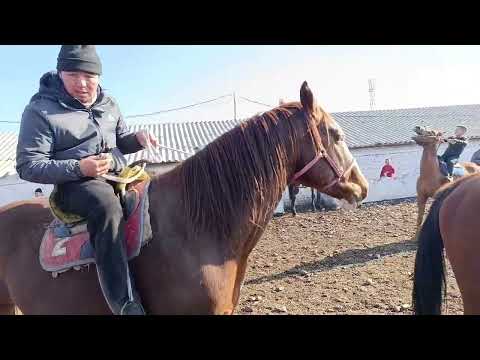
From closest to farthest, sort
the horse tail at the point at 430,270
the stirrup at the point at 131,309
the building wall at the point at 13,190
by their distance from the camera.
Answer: the stirrup at the point at 131,309, the horse tail at the point at 430,270, the building wall at the point at 13,190

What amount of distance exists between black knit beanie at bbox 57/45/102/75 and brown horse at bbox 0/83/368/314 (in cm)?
87

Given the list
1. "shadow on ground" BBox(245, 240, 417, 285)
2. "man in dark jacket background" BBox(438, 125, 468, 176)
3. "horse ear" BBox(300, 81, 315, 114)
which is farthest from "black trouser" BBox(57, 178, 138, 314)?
"man in dark jacket background" BBox(438, 125, 468, 176)

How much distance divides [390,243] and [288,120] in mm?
7379

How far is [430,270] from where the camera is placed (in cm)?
303

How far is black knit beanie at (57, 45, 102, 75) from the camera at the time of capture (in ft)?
7.04

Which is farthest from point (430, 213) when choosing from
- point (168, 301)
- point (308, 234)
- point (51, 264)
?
point (308, 234)

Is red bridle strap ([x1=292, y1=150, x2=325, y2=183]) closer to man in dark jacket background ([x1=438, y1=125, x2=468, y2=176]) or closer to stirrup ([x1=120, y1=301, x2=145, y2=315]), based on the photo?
stirrup ([x1=120, y1=301, x2=145, y2=315])

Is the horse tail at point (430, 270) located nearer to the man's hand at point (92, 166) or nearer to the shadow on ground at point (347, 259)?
the man's hand at point (92, 166)

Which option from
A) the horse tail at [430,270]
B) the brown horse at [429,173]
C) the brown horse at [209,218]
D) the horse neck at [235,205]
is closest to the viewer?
the brown horse at [209,218]

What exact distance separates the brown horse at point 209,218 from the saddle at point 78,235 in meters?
0.07

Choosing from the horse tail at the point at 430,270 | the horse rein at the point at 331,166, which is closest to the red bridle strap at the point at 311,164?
the horse rein at the point at 331,166

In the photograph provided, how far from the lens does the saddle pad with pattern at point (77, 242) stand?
2.14 metres
